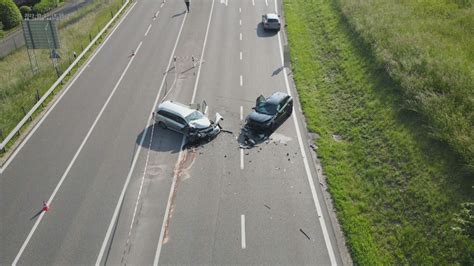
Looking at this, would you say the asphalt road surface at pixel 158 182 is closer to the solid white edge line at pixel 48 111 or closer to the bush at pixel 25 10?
the solid white edge line at pixel 48 111

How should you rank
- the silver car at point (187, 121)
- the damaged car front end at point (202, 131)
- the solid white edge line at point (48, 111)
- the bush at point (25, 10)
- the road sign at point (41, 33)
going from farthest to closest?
the bush at point (25, 10) < the road sign at point (41, 33) < the silver car at point (187, 121) < the damaged car front end at point (202, 131) < the solid white edge line at point (48, 111)

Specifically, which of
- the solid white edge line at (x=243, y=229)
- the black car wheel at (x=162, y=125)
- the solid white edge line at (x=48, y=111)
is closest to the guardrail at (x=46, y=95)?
the solid white edge line at (x=48, y=111)

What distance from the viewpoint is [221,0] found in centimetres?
5103

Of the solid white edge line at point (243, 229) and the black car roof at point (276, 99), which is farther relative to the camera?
the black car roof at point (276, 99)

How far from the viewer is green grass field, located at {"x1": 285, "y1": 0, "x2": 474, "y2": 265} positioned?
651 inches

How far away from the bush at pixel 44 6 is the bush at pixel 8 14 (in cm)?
304

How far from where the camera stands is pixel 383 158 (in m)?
21.1

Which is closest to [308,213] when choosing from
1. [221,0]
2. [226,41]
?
[226,41]

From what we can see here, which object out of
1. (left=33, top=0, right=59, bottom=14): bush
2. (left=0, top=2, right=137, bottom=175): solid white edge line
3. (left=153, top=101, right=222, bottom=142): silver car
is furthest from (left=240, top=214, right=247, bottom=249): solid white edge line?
(left=33, top=0, right=59, bottom=14): bush

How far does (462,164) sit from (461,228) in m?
3.38

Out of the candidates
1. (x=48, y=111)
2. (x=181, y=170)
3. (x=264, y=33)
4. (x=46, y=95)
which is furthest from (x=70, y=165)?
(x=264, y=33)

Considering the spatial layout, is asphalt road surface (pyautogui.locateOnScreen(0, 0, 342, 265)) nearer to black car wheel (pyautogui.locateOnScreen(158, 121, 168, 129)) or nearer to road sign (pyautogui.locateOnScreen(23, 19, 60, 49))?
black car wheel (pyautogui.locateOnScreen(158, 121, 168, 129))

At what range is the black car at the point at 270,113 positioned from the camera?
80.4 feet

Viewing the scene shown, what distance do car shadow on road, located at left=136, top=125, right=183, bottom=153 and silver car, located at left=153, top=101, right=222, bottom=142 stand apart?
1.08ft
